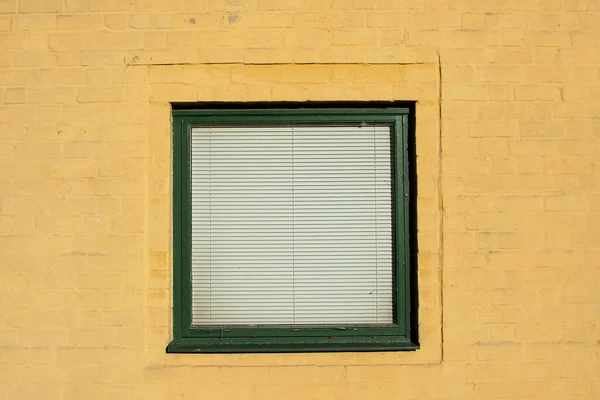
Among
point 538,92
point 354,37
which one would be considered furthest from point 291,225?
point 538,92

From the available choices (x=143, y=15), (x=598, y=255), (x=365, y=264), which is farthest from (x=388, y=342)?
(x=143, y=15)

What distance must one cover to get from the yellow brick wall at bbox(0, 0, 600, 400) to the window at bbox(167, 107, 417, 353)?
136mm

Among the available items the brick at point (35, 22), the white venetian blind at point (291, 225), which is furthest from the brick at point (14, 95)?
the white venetian blind at point (291, 225)

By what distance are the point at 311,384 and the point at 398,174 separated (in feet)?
4.81

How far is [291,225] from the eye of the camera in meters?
3.62

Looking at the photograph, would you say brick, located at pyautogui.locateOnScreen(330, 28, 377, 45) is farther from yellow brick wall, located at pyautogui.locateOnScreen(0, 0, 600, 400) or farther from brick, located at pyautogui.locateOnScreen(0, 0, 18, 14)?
brick, located at pyautogui.locateOnScreen(0, 0, 18, 14)

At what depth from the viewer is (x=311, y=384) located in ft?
11.4

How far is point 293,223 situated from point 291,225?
0.02 metres

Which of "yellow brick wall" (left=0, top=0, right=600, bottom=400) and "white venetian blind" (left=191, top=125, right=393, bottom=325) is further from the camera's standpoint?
"white venetian blind" (left=191, top=125, right=393, bottom=325)

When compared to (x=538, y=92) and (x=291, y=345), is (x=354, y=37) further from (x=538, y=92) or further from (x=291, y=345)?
(x=291, y=345)

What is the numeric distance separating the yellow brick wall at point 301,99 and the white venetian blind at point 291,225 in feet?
0.79

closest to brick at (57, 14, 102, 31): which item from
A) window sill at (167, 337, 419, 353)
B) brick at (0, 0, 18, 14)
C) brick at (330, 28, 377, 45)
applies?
brick at (0, 0, 18, 14)

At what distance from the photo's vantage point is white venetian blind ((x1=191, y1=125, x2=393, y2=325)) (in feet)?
11.8

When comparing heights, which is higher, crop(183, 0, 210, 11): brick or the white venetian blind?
crop(183, 0, 210, 11): brick
